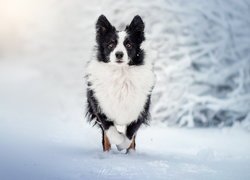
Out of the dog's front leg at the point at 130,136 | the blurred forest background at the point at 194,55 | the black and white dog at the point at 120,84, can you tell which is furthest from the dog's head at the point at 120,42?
the blurred forest background at the point at 194,55

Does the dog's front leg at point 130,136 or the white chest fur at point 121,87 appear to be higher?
the white chest fur at point 121,87

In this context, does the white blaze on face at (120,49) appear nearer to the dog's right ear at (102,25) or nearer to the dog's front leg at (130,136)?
the dog's right ear at (102,25)

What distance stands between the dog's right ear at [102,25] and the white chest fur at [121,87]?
0.31 meters

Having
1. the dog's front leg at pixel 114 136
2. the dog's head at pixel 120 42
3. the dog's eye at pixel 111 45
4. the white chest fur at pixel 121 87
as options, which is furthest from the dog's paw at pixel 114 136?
the dog's eye at pixel 111 45

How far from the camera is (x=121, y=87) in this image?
596cm

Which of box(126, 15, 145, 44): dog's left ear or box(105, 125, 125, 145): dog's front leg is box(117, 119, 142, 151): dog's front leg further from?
box(126, 15, 145, 44): dog's left ear

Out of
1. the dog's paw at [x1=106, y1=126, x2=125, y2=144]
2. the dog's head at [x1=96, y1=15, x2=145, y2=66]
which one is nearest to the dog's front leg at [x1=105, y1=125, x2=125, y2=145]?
the dog's paw at [x1=106, y1=126, x2=125, y2=144]

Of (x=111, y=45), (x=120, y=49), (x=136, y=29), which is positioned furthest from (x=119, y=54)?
(x=136, y=29)

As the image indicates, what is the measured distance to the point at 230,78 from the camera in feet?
35.6

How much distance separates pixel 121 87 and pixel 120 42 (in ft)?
1.67

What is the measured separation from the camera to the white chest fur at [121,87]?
5.88 meters

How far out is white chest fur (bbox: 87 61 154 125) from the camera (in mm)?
5879

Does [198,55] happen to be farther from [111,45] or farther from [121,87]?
[111,45]

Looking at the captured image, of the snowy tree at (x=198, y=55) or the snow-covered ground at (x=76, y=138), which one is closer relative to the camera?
the snow-covered ground at (x=76, y=138)
